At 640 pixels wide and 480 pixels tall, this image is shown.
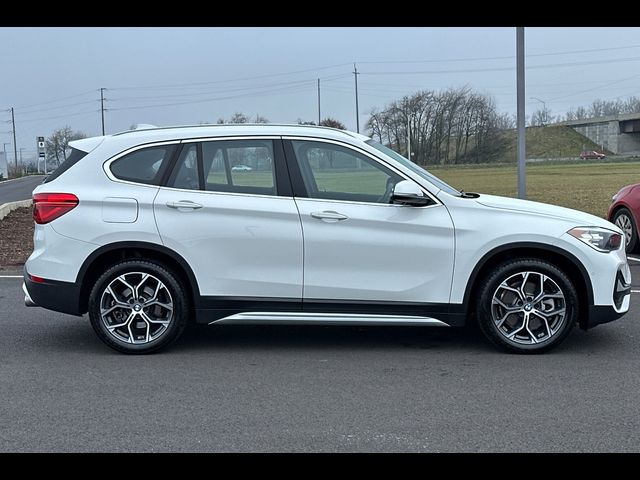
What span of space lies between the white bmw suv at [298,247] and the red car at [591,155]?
57707 mm

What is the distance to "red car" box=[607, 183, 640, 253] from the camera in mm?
10141

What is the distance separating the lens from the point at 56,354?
5.72 meters

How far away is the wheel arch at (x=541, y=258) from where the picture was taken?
17.7 ft

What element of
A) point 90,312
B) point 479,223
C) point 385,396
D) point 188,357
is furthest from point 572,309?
point 90,312

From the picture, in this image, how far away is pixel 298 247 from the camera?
5441 mm

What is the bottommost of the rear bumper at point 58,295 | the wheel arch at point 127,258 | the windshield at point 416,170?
the rear bumper at point 58,295

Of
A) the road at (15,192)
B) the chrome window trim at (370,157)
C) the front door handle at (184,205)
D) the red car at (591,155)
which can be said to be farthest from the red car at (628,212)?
the red car at (591,155)

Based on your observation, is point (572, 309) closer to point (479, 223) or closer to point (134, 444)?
point (479, 223)

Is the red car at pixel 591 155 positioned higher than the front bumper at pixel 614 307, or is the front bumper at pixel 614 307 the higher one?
the red car at pixel 591 155

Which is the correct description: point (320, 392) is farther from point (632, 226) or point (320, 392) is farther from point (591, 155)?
point (591, 155)

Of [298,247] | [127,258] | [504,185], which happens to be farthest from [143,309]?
[504,185]

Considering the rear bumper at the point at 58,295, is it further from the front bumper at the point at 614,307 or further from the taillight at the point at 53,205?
the front bumper at the point at 614,307

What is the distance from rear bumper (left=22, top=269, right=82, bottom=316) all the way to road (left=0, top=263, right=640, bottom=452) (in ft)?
1.35

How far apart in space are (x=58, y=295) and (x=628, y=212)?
8283mm
